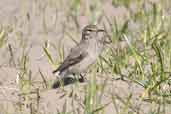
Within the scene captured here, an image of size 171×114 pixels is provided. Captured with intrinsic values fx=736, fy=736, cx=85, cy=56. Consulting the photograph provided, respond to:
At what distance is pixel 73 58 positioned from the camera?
962cm

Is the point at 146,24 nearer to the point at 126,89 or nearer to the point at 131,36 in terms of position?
the point at 131,36

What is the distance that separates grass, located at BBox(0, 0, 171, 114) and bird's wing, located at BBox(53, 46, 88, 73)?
0.21m

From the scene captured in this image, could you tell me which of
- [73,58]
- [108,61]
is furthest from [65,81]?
[108,61]

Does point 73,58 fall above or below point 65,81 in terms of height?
above

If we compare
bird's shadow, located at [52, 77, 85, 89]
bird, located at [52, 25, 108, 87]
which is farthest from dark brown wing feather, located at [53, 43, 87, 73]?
bird's shadow, located at [52, 77, 85, 89]

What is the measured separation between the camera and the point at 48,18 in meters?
12.9

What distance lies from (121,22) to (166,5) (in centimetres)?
Answer: 145

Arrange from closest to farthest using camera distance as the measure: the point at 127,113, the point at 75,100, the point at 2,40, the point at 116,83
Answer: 1. the point at 127,113
2. the point at 75,100
3. the point at 116,83
4. the point at 2,40

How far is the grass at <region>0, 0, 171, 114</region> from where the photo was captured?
26.4 feet

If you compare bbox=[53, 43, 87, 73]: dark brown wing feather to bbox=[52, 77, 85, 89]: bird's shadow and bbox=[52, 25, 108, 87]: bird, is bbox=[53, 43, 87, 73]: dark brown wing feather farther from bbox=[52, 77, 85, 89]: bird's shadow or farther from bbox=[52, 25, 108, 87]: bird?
bbox=[52, 77, 85, 89]: bird's shadow

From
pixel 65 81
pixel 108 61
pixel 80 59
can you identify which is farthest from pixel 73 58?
pixel 108 61

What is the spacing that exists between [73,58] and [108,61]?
1.54 feet

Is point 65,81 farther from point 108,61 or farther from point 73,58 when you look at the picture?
point 108,61

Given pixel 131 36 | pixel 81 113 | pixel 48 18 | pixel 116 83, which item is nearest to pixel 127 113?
pixel 81 113
